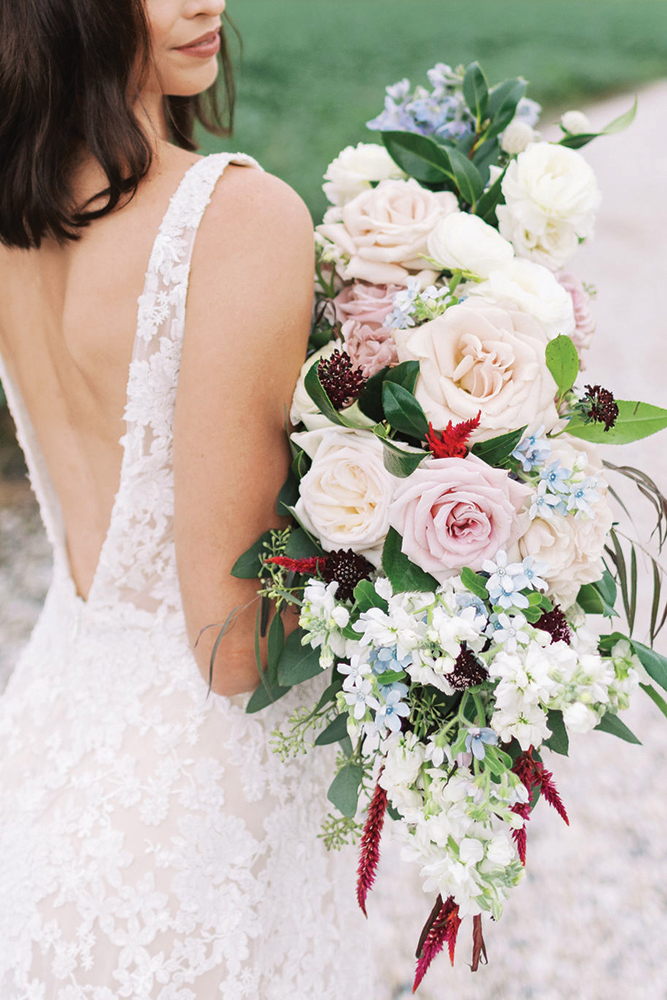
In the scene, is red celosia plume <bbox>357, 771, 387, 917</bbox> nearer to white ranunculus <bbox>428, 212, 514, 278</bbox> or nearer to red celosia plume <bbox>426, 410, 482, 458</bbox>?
red celosia plume <bbox>426, 410, 482, 458</bbox>

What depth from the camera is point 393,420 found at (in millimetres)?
1104

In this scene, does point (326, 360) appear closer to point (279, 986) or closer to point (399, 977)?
point (279, 986)

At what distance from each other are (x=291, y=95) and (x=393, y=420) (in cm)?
972

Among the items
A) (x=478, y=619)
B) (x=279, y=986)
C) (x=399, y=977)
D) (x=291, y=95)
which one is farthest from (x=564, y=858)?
(x=291, y=95)

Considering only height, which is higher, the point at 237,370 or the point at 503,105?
the point at 503,105

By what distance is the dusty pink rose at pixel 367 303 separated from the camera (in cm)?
128

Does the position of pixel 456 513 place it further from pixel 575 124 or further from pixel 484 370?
pixel 575 124

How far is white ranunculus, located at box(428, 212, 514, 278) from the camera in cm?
123

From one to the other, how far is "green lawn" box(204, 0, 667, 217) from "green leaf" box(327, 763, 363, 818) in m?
5.76

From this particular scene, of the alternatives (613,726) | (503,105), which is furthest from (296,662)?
(503,105)

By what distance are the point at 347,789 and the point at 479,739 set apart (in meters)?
0.28

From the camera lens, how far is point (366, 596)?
1.08 meters

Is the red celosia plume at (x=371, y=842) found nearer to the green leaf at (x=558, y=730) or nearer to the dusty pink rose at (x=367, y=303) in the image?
the green leaf at (x=558, y=730)

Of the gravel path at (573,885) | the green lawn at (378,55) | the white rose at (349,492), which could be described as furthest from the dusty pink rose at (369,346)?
the green lawn at (378,55)
